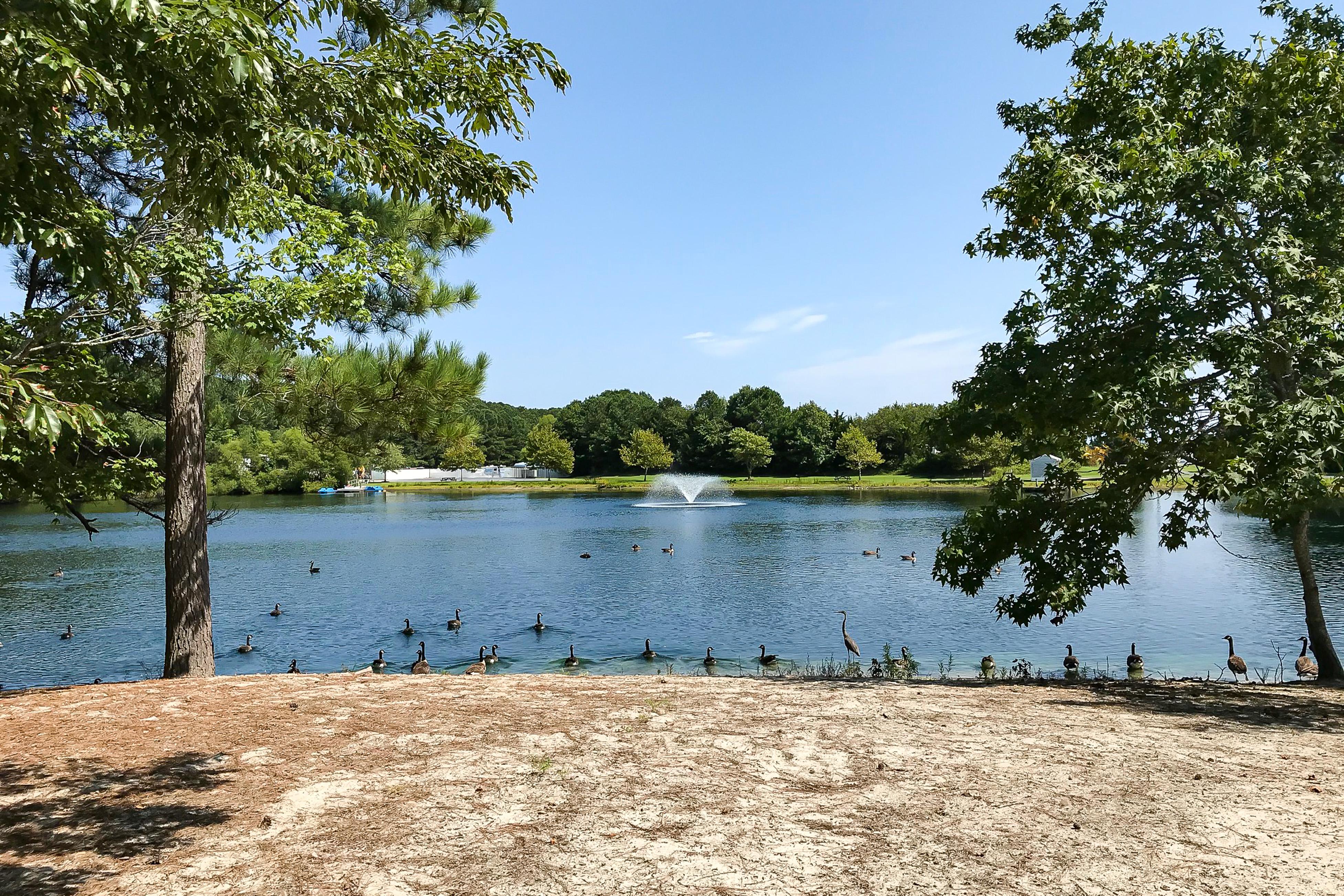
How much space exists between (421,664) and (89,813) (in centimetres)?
1146

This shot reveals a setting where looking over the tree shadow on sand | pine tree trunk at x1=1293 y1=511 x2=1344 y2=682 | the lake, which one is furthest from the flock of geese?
the tree shadow on sand

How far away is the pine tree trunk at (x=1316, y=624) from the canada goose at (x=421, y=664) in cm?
1322

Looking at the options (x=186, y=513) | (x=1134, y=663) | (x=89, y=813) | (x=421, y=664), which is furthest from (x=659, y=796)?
(x=1134, y=663)

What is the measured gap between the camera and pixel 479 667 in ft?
52.2

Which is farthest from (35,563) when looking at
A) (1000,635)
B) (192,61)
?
(192,61)

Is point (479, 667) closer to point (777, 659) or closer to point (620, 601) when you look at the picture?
point (777, 659)

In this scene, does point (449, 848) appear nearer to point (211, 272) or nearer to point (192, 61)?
point (192, 61)

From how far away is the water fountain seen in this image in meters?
70.3

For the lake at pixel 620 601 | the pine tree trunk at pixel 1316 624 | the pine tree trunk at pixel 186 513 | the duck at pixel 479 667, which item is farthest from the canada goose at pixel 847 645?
the pine tree trunk at pixel 186 513

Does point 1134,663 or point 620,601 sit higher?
point 1134,663

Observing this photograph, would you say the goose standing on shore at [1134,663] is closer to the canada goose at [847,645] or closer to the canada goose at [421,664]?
the canada goose at [847,645]

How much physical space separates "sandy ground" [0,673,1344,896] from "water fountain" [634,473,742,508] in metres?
58.9

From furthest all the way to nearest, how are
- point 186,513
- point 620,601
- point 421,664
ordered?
point 620,601 → point 421,664 → point 186,513

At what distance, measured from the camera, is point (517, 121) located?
589 centimetres
